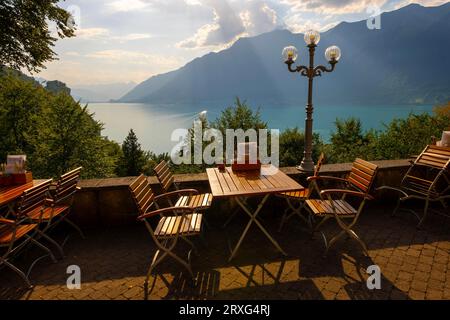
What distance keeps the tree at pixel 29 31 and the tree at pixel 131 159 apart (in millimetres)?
25301

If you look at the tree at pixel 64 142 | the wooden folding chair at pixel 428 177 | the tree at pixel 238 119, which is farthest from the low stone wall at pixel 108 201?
the tree at pixel 238 119

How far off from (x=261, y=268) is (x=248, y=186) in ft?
→ 3.26

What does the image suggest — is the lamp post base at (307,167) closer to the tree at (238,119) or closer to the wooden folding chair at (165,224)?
the wooden folding chair at (165,224)

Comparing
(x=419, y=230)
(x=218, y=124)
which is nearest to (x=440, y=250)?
(x=419, y=230)

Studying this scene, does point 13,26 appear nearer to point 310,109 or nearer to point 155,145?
point 310,109

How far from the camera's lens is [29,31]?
1190 cm

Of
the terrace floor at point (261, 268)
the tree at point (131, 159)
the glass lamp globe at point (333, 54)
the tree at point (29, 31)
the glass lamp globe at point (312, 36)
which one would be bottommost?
the tree at point (131, 159)

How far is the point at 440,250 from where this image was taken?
352 cm

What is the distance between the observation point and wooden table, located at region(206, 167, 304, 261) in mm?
3289

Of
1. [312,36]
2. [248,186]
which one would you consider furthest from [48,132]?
[248,186]

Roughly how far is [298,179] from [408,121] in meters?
27.2

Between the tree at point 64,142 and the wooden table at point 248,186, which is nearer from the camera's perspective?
the wooden table at point 248,186

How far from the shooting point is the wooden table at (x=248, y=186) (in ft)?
10.8

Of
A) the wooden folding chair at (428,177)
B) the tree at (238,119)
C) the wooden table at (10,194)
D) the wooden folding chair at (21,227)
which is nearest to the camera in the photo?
the wooden folding chair at (21,227)
